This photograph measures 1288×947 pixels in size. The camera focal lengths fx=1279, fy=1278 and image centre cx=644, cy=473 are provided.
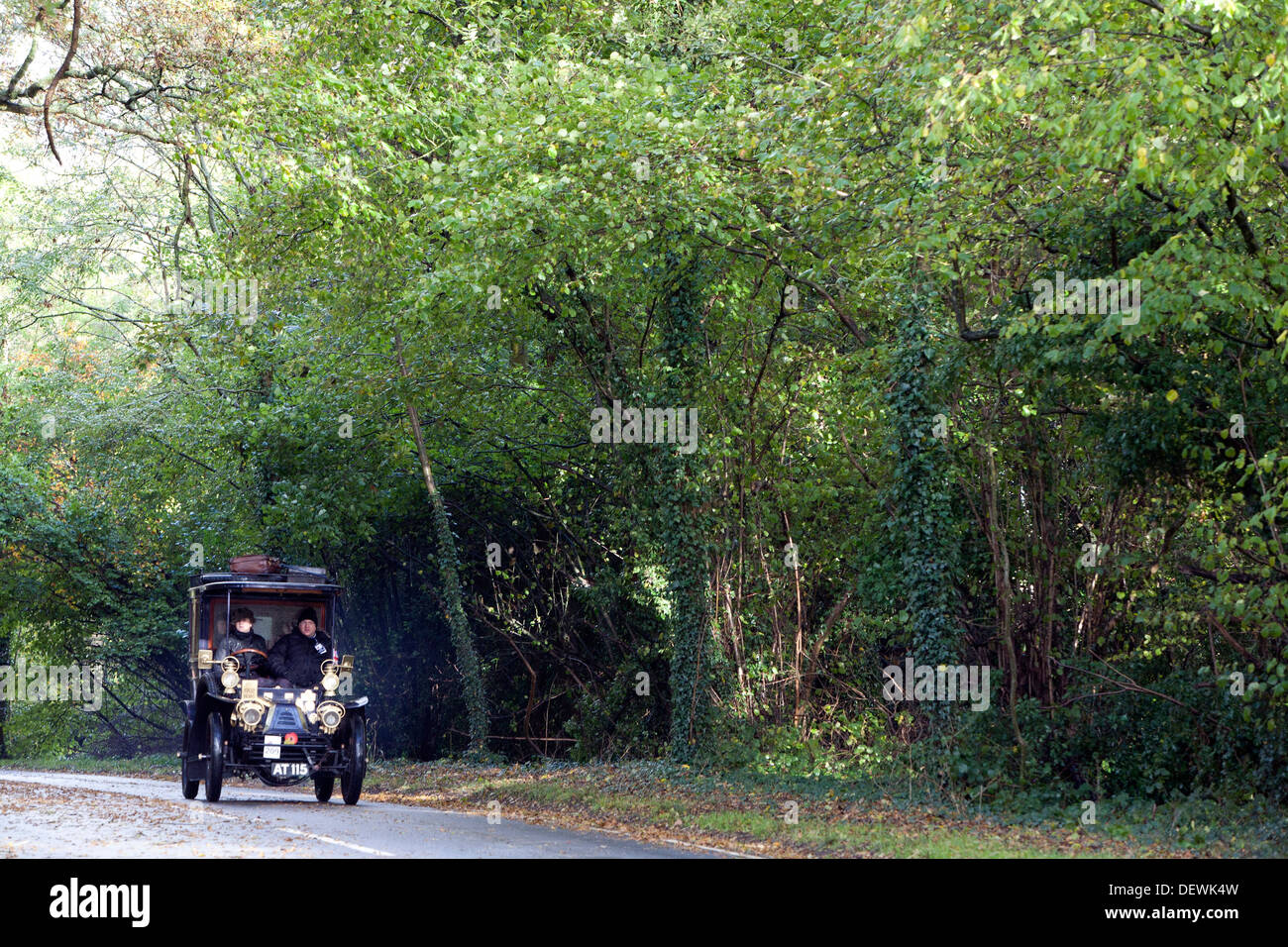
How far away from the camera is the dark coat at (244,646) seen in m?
16.6

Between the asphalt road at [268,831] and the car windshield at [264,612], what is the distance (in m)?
2.18

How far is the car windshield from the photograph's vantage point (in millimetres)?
16828

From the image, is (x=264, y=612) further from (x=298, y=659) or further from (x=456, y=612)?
(x=456, y=612)

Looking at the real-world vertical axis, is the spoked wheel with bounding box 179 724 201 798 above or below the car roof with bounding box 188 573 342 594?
below

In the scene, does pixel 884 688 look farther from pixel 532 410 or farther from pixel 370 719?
pixel 370 719

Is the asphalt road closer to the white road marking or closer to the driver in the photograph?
the white road marking

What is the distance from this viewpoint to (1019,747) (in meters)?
15.6

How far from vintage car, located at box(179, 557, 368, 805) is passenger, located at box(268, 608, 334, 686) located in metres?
0.11

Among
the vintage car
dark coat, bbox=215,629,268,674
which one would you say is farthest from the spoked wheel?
dark coat, bbox=215,629,268,674

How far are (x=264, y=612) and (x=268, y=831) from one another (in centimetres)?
486

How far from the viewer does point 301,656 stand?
1662 cm

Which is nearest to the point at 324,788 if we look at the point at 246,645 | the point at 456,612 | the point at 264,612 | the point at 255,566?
the point at 246,645

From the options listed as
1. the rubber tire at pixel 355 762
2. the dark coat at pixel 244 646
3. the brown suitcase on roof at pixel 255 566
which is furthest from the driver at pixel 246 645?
the rubber tire at pixel 355 762

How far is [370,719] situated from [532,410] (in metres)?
9.05
